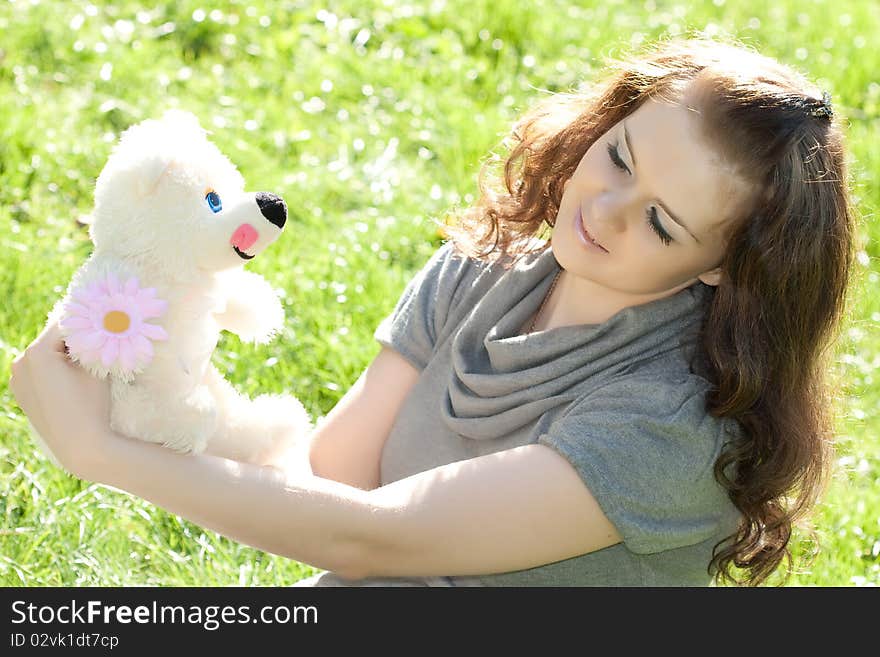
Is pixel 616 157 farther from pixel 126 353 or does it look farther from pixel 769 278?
pixel 126 353

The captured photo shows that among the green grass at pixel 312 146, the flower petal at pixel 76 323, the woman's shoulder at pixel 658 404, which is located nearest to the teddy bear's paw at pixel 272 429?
the flower petal at pixel 76 323

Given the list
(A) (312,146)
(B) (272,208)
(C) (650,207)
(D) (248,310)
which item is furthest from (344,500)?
(A) (312,146)

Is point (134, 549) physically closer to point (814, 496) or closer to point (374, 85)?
point (814, 496)

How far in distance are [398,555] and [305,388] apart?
109 centimetres

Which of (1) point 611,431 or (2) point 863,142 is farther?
(2) point 863,142

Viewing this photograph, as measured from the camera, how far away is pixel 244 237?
62.0 inches

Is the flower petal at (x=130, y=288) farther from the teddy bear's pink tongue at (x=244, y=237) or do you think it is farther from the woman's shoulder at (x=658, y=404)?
the woman's shoulder at (x=658, y=404)

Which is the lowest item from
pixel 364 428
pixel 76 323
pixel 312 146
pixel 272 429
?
pixel 312 146

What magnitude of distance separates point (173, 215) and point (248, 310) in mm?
219

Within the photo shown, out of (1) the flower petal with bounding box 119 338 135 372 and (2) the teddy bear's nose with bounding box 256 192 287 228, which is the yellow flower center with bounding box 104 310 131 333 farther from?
(2) the teddy bear's nose with bounding box 256 192 287 228

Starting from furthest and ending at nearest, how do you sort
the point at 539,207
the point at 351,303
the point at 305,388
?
1. the point at 351,303
2. the point at 305,388
3. the point at 539,207

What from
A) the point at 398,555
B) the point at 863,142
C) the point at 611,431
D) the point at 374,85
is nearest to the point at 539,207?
the point at 611,431

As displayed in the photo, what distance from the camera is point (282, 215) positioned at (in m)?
1.59

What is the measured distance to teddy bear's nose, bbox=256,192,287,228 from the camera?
158 cm
